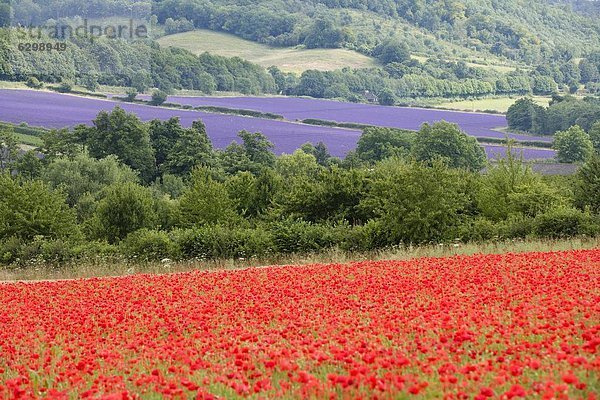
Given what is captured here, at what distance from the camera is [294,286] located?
1658 cm

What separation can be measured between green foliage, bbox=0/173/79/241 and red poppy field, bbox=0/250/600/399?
20672 millimetres

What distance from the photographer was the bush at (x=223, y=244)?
1258 inches

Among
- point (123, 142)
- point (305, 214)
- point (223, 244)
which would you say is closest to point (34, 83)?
point (123, 142)

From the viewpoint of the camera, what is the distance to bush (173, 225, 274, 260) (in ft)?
105

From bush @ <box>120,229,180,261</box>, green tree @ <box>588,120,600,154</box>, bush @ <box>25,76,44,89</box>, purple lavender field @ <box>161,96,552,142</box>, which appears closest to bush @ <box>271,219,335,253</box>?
bush @ <box>120,229,180,261</box>

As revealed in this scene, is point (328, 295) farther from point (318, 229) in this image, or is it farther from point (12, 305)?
point (318, 229)

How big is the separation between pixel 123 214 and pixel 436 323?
31.7 m

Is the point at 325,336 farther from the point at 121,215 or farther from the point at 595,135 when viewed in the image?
the point at 595,135

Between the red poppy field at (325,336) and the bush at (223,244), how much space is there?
1337 centimetres

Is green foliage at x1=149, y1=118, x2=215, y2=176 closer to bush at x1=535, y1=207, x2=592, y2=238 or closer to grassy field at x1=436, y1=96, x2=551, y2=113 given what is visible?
bush at x1=535, y1=207, x2=592, y2=238

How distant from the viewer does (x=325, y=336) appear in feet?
35.4

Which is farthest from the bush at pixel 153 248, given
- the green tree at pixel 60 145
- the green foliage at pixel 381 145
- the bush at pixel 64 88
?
the bush at pixel 64 88

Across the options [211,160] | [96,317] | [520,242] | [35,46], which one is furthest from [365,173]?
[35,46]

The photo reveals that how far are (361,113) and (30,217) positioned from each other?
135 m
